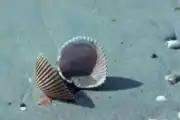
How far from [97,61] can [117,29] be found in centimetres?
45

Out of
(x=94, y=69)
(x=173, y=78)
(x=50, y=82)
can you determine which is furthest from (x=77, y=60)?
(x=173, y=78)

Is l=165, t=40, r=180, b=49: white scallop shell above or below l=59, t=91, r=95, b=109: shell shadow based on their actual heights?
above

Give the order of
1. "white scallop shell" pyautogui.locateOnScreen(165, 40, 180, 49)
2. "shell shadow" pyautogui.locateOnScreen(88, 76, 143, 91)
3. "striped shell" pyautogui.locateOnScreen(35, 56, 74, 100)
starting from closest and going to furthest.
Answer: "striped shell" pyautogui.locateOnScreen(35, 56, 74, 100) → "shell shadow" pyautogui.locateOnScreen(88, 76, 143, 91) → "white scallop shell" pyautogui.locateOnScreen(165, 40, 180, 49)

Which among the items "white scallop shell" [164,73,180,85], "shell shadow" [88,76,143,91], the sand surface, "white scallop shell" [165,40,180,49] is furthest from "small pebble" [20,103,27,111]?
"white scallop shell" [165,40,180,49]

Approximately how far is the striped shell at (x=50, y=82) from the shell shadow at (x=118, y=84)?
0.75 feet

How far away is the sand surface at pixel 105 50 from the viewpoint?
342 centimetres

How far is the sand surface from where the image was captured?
3420 mm

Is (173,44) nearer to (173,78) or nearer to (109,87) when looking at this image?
(173,78)

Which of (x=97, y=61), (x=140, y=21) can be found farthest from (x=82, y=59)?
(x=140, y=21)

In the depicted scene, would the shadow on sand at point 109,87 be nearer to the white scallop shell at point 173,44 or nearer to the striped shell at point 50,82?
the striped shell at point 50,82

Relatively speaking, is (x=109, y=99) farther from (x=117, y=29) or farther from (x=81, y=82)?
(x=117, y=29)

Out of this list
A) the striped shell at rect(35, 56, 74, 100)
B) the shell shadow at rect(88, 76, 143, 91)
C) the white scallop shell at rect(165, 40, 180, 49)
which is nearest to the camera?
the striped shell at rect(35, 56, 74, 100)

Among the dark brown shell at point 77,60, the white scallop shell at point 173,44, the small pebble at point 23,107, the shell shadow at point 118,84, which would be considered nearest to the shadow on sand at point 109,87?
the shell shadow at point 118,84

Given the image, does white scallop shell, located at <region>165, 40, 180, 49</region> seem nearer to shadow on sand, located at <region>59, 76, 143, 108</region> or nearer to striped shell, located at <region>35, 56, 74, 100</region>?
shadow on sand, located at <region>59, 76, 143, 108</region>
